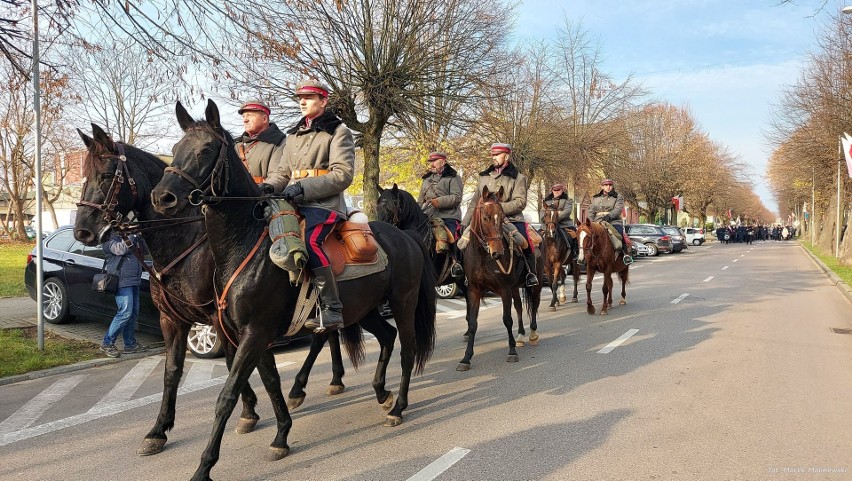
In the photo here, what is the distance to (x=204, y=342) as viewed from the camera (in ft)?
25.0

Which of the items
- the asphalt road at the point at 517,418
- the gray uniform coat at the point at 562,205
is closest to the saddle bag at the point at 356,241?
the asphalt road at the point at 517,418

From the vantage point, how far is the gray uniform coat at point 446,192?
27.7ft

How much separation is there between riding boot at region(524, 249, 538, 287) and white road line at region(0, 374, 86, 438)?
225 inches

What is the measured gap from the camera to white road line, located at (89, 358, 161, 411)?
221 inches

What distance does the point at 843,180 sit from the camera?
93.0 feet

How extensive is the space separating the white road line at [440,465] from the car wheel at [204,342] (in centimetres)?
448

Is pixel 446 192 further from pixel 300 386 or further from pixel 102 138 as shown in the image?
pixel 102 138

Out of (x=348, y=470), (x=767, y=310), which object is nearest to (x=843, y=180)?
(x=767, y=310)

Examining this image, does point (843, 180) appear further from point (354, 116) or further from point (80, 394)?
point (80, 394)

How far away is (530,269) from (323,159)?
426 centimetres

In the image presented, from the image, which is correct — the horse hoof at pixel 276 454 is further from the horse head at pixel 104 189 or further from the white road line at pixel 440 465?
the horse head at pixel 104 189

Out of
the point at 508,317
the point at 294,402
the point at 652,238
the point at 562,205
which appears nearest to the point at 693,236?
the point at 652,238

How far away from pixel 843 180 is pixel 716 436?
30833 mm

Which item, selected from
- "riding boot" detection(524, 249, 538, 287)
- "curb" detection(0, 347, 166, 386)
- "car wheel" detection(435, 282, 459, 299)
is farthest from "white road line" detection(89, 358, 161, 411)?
"car wheel" detection(435, 282, 459, 299)
